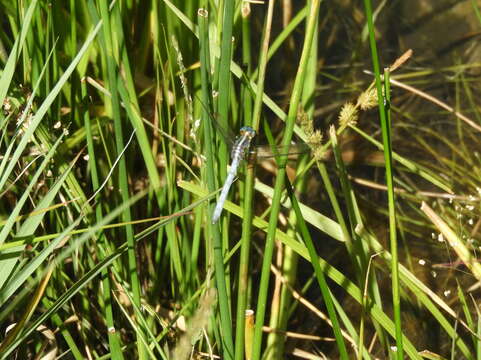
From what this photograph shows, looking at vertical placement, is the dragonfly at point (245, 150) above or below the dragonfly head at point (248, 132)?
below

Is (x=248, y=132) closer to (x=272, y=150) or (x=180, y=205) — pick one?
(x=272, y=150)

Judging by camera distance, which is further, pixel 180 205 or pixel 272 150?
pixel 180 205

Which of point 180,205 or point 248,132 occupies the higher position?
point 248,132

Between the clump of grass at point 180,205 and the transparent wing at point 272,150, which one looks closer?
the clump of grass at point 180,205

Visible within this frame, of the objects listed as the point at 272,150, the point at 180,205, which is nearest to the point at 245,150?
the point at 272,150

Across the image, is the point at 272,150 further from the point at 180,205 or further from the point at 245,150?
the point at 180,205

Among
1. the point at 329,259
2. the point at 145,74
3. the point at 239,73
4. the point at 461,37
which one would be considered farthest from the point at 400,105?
the point at 239,73

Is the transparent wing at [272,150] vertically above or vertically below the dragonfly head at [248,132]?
below

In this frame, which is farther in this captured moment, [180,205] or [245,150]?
[180,205]

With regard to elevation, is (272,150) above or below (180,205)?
above

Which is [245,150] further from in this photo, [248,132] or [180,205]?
[180,205]

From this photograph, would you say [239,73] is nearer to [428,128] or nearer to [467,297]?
[467,297]
